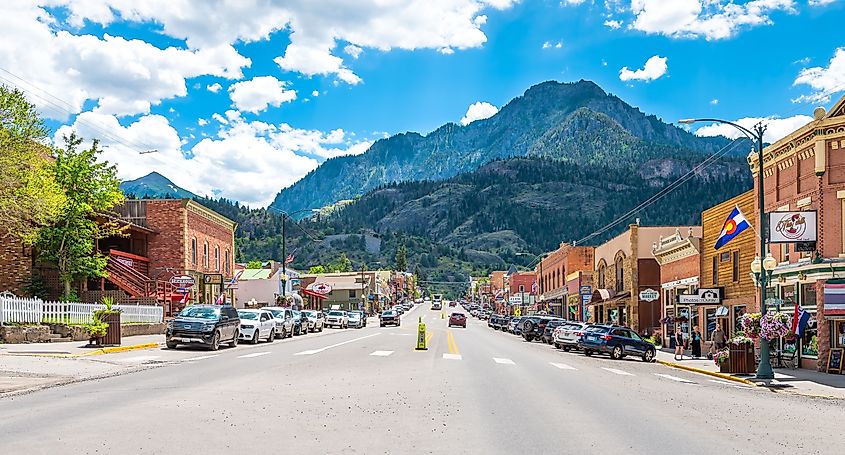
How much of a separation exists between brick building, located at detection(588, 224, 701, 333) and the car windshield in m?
28.0

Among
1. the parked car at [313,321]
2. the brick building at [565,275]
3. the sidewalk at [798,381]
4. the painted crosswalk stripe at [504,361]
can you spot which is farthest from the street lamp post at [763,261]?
the brick building at [565,275]

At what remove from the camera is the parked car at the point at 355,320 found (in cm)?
7662

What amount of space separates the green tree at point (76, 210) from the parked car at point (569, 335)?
24258mm

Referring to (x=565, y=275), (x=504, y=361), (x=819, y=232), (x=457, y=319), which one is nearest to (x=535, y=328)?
(x=457, y=319)

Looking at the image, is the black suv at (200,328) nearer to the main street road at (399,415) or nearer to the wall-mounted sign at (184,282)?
the main street road at (399,415)

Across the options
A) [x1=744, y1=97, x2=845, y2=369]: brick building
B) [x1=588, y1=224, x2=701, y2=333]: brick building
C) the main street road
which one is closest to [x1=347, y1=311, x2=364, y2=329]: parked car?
[x1=588, y1=224, x2=701, y2=333]: brick building

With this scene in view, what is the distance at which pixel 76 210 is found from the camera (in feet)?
137

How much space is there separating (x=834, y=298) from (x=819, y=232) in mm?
2523

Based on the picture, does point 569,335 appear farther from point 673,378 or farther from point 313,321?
point 313,321

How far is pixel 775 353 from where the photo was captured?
1232 inches

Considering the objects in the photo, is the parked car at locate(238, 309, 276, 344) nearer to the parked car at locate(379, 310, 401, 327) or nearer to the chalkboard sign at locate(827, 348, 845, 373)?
the chalkboard sign at locate(827, 348, 845, 373)

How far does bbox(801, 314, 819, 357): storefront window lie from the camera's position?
28969 mm

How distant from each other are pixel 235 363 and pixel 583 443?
15872 mm

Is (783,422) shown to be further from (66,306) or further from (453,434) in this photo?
(66,306)
